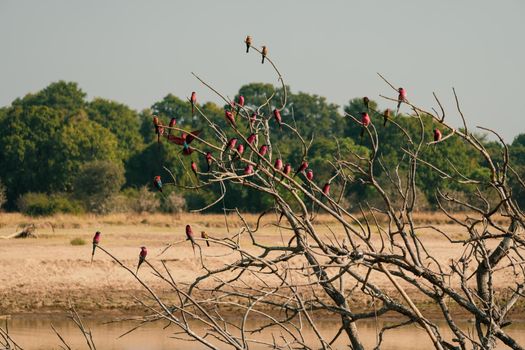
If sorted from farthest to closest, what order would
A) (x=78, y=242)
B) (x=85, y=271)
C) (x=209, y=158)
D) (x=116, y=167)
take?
(x=116, y=167) → (x=78, y=242) → (x=85, y=271) → (x=209, y=158)

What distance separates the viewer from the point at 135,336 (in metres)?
16.1

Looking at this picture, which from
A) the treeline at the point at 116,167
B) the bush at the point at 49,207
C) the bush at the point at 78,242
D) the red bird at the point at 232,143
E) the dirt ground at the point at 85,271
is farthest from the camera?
the treeline at the point at 116,167

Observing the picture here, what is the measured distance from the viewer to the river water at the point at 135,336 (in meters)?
15.0

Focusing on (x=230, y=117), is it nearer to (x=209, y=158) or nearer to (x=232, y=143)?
(x=232, y=143)

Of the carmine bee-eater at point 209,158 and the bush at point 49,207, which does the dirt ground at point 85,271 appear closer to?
the bush at point 49,207

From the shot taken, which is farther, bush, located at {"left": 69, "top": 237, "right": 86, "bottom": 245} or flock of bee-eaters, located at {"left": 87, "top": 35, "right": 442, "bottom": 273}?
bush, located at {"left": 69, "top": 237, "right": 86, "bottom": 245}

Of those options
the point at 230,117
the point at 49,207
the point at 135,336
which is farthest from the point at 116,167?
the point at 230,117

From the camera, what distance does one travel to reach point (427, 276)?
13.9 feet

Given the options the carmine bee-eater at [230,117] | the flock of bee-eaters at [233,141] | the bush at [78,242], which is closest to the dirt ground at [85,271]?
the bush at [78,242]

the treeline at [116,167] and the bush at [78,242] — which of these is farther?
the treeline at [116,167]

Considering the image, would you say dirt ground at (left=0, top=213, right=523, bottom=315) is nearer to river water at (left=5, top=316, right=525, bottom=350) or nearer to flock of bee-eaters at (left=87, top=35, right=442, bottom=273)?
river water at (left=5, top=316, right=525, bottom=350)

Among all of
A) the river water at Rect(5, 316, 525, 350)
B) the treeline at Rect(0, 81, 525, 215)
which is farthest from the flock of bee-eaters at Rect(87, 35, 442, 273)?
the treeline at Rect(0, 81, 525, 215)

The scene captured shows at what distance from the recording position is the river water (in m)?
15.0

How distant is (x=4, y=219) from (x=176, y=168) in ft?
52.4
